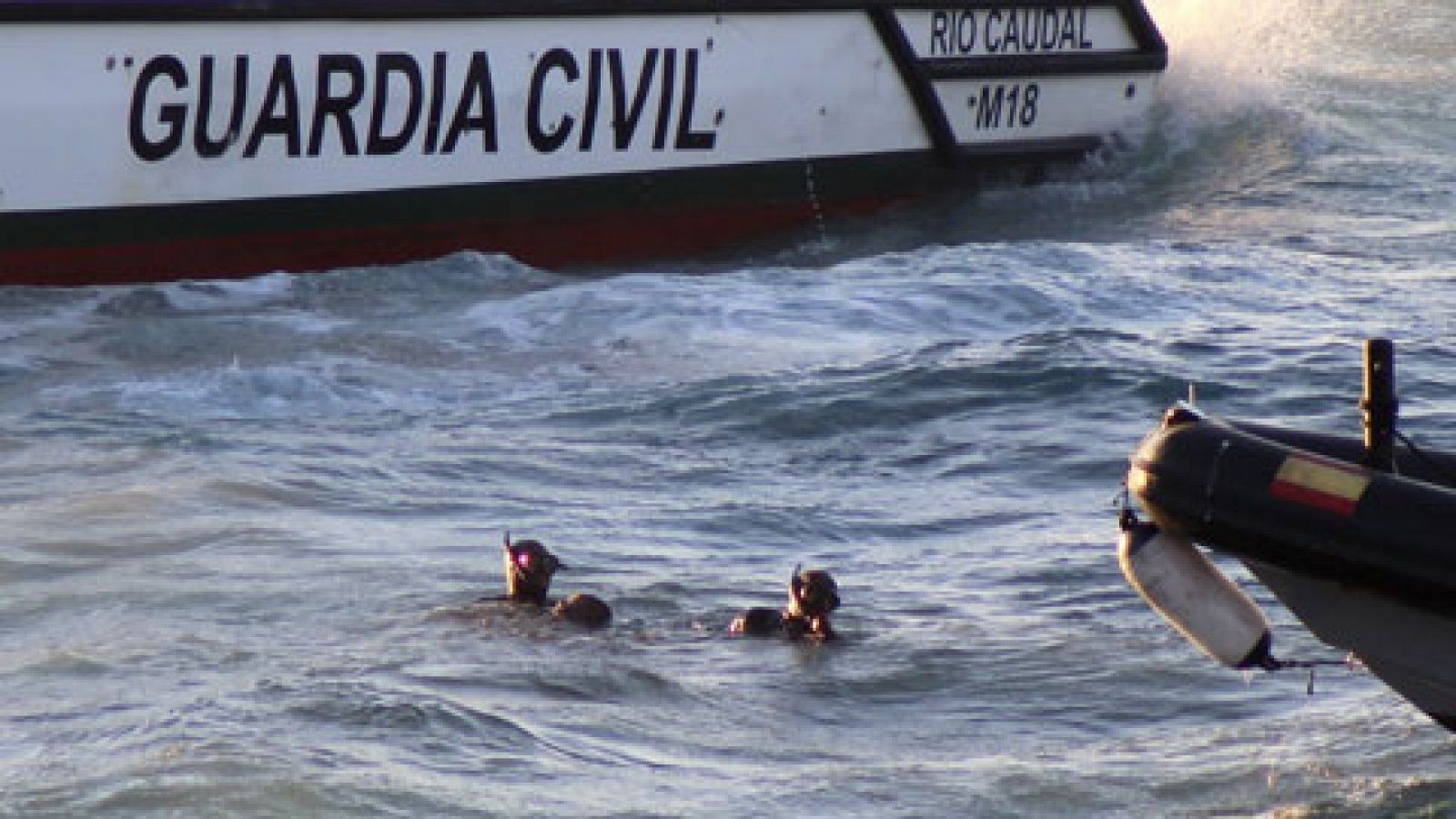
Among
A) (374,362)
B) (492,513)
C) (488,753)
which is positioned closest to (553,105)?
(374,362)

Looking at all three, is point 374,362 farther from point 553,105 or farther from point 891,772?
point 891,772

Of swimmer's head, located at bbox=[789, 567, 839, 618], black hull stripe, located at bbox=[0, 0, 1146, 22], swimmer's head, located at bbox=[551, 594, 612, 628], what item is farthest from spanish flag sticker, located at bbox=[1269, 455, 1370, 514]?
black hull stripe, located at bbox=[0, 0, 1146, 22]

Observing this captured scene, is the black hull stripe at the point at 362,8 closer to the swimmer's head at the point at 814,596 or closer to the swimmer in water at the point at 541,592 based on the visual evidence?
the swimmer in water at the point at 541,592

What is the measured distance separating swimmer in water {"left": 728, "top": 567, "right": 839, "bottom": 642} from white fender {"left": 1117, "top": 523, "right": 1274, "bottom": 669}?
4.37 ft

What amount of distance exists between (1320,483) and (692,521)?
3158mm

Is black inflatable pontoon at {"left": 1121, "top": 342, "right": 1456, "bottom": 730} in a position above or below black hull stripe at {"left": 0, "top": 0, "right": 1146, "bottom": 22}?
below

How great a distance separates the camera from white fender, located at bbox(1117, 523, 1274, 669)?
17.8 ft

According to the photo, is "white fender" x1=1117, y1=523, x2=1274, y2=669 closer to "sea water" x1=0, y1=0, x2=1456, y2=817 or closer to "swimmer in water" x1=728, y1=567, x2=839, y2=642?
"sea water" x1=0, y1=0, x2=1456, y2=817

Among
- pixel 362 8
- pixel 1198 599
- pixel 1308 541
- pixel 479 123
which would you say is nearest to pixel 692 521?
pixel 1198 599

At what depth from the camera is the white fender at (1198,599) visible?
5.41 metres

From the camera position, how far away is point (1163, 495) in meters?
5.42

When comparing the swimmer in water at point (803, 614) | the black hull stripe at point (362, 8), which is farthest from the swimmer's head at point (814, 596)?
the black hull stripe at point (362, 8)

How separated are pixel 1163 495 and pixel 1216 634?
28 centimetres

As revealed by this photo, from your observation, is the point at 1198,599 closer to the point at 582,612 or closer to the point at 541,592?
the point at 582,612
